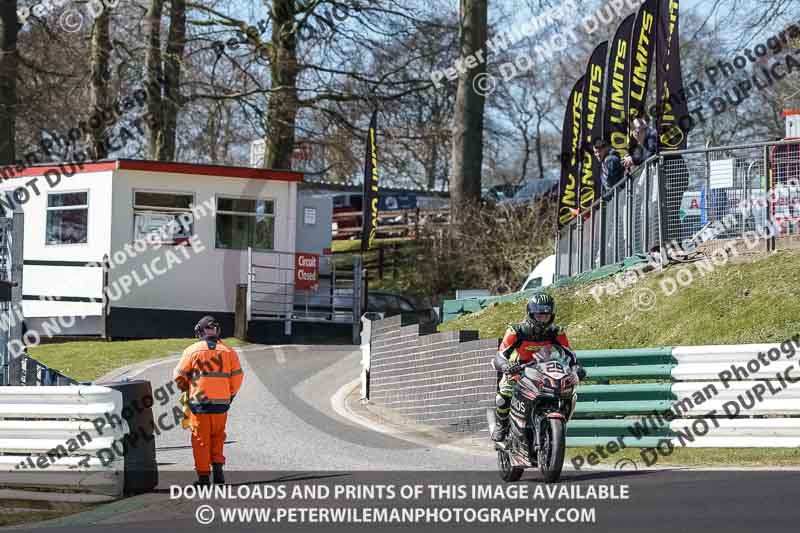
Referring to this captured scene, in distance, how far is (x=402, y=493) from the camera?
10.8 meters

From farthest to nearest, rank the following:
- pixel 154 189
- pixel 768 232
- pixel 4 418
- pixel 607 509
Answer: pixel 154 189
pixel 768 232
pixel 4 418
pixel 607 509

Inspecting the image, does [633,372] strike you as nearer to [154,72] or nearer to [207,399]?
→ [207,399]

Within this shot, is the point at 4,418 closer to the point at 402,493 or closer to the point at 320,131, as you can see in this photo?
the point at 402,493

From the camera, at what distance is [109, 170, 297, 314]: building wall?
2964 centimetres

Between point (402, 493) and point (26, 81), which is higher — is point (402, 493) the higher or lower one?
the lower one

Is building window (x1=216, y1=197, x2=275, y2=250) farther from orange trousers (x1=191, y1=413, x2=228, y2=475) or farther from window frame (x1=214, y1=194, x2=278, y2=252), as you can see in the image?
orange trousers (x1=191, y1=413, x2=228, y2=475)

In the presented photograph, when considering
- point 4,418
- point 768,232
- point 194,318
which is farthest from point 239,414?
point 194,318

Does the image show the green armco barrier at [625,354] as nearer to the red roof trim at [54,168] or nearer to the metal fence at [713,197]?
the metal fence at [713,197]

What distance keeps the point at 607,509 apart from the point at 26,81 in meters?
31.5

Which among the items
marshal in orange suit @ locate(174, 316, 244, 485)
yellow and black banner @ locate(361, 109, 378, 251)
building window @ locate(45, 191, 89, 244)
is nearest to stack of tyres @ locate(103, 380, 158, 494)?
marshal in orange suit @ locate(174, 316, 244, 485)

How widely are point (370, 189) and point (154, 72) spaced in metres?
6.53

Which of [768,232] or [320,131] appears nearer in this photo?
[768,232]

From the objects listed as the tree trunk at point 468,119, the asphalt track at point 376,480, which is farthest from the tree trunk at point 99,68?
the asphalt track at point 376,480

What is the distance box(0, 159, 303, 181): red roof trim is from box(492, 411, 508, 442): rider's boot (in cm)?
1901
